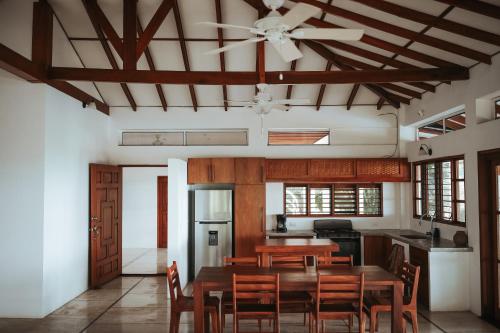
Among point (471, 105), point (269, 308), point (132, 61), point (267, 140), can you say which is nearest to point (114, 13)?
point (132, 61)

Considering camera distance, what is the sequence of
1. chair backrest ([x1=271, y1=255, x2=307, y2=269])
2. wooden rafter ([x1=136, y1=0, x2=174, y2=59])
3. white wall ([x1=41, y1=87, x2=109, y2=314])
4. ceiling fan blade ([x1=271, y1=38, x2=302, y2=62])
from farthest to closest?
white wall ([x1=41, y1=87, x2=109, y2=314]), wooden rafter ([x1=136, y1=0, x2=174, y2=59]), chair backrest ([x1=271, y1=255, x2=307, y2=269]), ceiling fan blade ([x1=271, y1=38, x2=302, y2=62])

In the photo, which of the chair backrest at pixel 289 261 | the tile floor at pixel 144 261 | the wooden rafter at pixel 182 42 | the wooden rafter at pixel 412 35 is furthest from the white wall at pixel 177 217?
the wooden rafter at pixel 412 35

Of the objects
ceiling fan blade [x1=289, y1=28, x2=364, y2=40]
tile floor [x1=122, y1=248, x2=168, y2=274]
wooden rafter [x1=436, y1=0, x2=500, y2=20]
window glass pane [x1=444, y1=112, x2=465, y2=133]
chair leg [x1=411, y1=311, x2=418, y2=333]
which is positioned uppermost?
wooden rafter [x1=436, y1=0, x2=500, y2=20]

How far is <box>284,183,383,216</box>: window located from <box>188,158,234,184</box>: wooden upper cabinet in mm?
1342

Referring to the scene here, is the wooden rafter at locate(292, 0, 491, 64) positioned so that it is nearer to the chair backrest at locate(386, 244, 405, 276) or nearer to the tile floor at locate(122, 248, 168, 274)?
the chair backrest at locate(386, 244, 405, 276)

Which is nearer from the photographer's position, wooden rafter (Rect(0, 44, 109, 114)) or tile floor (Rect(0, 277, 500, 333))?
wooden rafter (Rect(0, 44, 109, 114))

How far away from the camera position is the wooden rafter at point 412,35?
5.02 m

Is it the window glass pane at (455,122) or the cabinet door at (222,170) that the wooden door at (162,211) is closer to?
the cabinet door at (222,170)

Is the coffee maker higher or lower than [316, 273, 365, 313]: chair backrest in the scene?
higher

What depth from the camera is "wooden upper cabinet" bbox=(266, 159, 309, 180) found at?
7.90 meters

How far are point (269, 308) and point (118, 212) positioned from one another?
188 inches

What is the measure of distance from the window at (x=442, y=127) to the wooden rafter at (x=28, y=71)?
567 centimetres

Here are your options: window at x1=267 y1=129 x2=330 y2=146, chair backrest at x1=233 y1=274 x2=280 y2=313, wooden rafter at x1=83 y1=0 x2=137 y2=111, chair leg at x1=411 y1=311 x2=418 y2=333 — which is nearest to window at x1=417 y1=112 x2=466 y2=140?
window at x1=267 y1=129 x2=330 y2=146

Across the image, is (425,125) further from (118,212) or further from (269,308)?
(118,212)
